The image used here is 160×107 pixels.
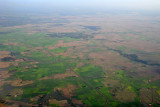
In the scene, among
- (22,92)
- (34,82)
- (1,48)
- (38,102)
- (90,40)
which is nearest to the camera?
(38,102)

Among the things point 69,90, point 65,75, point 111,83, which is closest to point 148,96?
point 111,83

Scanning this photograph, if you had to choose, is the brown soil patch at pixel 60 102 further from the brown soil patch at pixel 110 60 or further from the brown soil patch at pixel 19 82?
the brown soil patch at pixel 110 60

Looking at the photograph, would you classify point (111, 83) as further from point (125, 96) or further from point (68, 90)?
point (68, 90)

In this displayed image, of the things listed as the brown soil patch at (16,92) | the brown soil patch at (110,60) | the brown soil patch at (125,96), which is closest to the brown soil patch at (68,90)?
the brown soil patch at (16,92)

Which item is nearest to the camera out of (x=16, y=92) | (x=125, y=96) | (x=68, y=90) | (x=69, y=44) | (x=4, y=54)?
(x=16, y=92)

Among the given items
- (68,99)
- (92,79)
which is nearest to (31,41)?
(92,79)

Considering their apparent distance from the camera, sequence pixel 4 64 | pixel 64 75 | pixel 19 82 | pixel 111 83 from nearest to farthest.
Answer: pixel 19 82, pixel 111 83, pixel 64 75, pixel 4 64

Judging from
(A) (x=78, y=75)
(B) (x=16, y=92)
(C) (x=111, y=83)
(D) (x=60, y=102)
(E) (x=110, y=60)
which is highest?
(E) (x=110, y=60)

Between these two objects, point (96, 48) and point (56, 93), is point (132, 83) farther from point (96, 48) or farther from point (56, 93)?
point (96, 48)

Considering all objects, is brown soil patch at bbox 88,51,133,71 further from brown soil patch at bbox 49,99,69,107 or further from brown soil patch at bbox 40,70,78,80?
brown soil patch at bbox 49,99,69,107
